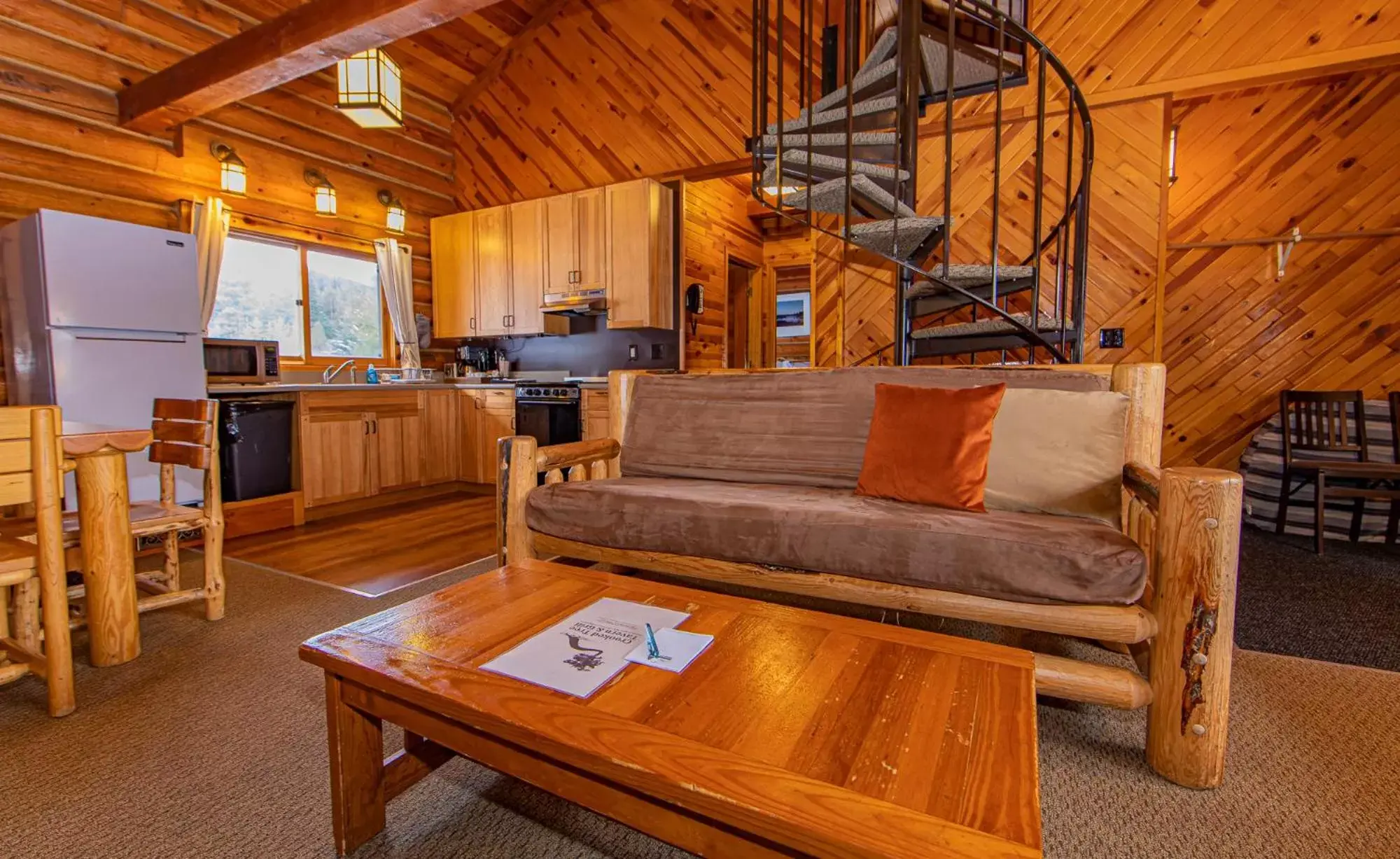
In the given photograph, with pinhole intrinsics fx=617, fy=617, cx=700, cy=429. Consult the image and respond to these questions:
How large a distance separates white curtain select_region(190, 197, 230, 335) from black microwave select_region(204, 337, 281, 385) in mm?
278

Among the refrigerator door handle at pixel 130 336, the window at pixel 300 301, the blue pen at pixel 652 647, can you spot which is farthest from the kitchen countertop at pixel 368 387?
the blue pen at pixel 652 647

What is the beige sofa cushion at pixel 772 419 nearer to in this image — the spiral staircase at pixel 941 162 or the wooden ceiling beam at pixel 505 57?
the spiral staircase at pixel 941 162

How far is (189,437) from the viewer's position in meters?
2.28

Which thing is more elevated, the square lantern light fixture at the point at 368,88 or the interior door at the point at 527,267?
the square lantern light fixture at the point at 368,88

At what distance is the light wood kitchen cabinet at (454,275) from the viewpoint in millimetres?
5688

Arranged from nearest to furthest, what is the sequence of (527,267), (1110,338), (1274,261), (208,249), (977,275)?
1. (977,275)
2. (1110,338)
3. (208,249)
4. (1274,261)
5. (527,267)

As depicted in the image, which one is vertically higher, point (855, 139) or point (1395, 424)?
point (855, 139)

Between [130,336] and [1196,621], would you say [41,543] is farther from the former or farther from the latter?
[1196,621]

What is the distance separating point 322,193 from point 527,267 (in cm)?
159

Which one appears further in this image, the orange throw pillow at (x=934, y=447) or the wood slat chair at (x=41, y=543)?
the orange throw pillow at (x=934, y=447)

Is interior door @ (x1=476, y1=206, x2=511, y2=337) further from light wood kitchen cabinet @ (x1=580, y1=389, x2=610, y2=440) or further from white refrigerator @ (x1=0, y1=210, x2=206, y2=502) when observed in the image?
white refrigerator @ (x1=0, y1=210, x2=206, y2=502)

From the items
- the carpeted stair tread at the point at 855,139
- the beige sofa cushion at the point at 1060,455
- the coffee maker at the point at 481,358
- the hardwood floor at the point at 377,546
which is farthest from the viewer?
the coffee maker at the point at 481,358

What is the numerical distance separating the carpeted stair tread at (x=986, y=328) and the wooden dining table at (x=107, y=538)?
3.33 m

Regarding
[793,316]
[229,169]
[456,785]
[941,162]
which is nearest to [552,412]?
[229,169]
